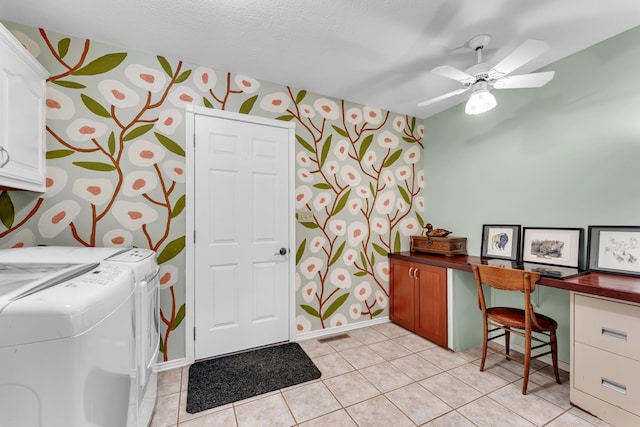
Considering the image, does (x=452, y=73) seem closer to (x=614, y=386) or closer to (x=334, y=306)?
(x=614, y=386)

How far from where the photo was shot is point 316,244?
2859mm

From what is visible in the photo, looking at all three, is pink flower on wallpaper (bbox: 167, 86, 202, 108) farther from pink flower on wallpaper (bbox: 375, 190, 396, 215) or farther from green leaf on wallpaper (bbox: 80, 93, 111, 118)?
pink flower on wallpaper (bbox: 375, 190, 396, 215)

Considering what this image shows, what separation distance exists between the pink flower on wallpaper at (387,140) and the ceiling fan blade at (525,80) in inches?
54.3

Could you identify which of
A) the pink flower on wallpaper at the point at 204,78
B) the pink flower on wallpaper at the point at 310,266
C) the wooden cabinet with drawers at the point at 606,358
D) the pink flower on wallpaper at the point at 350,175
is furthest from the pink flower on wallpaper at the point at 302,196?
the wooden cabinet with drawers at the point at 606,358

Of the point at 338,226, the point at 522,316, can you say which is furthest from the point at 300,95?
the point at 522,316

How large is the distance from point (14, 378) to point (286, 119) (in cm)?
246

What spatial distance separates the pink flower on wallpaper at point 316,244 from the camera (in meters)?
2.84

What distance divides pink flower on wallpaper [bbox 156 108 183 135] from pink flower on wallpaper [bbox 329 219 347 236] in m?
1.71

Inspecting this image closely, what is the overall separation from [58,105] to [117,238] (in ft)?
3.38

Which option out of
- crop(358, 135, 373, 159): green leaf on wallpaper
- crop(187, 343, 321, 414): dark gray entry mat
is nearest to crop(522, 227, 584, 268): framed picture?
crop(358, 135, 373, 159): green leaf on wallpaper

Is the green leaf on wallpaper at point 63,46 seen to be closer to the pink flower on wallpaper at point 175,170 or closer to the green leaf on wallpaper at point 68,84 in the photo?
the green leaf on wallpaper at point 68,84

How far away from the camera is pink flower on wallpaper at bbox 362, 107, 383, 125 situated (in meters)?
3.15

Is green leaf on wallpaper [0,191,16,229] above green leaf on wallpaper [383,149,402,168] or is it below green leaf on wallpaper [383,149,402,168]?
below

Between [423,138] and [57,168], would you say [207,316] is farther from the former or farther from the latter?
[423,138]
